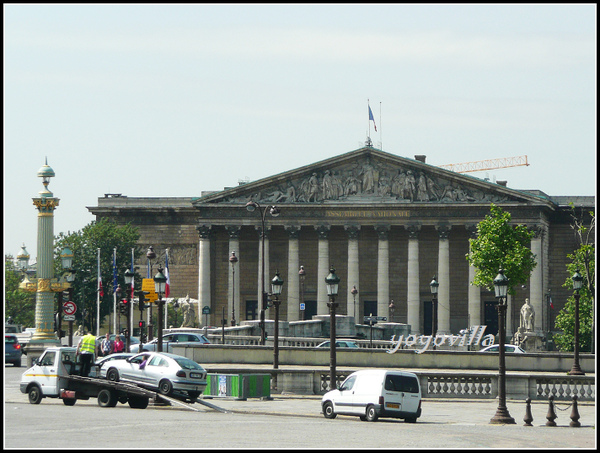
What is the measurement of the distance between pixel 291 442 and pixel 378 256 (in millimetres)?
84571

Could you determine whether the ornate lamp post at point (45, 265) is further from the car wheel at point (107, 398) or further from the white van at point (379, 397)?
the white van at point (379, 397)

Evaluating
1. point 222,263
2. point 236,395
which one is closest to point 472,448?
point 236,395

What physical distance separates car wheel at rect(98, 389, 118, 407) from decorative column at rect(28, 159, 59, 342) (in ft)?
83.1

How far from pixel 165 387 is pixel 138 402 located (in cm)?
177

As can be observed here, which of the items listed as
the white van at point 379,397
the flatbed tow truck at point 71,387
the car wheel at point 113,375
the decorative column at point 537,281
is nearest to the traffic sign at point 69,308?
the car wheel at point 113,375

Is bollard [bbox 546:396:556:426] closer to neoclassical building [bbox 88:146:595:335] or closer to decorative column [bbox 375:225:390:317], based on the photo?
neoclassical building [bbox 88:146:595:335]

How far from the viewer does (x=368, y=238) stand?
119 metres

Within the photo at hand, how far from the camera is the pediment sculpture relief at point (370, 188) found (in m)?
113

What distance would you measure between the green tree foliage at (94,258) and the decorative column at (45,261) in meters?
43.7

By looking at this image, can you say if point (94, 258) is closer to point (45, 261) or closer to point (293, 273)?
point (293, 273)

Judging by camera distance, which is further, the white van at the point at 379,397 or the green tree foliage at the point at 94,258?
the green tree foliage at the point at 94,258

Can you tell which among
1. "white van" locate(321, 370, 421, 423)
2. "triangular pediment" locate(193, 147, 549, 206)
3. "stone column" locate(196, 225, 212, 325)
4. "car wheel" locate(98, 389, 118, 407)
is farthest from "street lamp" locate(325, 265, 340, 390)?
"stone column" locate(196, 225, 212, 325)

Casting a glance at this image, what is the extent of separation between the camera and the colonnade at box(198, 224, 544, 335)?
112 m

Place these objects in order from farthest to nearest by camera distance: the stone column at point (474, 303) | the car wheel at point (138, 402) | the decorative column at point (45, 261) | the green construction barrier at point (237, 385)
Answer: the stone column at point (474, 303), the decorative column at point (45, 261), the green construction barrier at point (237, 385), the car wheel at point (138, 402)
